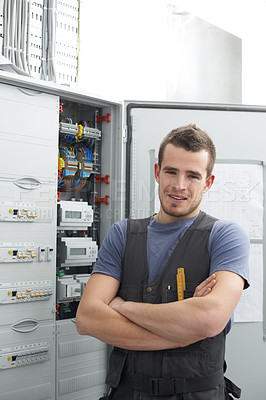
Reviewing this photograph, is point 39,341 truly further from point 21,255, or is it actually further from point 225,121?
point 225,121

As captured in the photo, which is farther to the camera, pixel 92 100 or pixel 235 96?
pixel 235 96

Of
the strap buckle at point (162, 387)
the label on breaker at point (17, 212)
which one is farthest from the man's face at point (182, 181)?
the label on breaker at point (17, 212)

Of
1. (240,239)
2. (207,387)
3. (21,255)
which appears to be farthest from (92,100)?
(207,387)

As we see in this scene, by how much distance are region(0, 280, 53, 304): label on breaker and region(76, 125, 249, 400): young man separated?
2.69 ft

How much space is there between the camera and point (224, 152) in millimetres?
2668

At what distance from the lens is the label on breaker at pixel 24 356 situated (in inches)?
87.7

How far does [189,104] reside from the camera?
8.80 feet

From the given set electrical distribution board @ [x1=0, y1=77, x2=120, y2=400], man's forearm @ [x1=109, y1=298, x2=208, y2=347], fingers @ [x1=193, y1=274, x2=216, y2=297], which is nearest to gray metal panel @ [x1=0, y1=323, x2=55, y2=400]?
electrical distribution board @ [x1=0, y1=77, x2=120, y2=400]

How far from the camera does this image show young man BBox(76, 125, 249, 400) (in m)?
1.39

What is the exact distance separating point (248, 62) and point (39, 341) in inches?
125

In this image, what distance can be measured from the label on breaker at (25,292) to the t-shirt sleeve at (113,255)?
82 cm

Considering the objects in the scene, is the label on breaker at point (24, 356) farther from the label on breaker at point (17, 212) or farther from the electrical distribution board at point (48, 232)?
the label on breaker at point (17, 212)

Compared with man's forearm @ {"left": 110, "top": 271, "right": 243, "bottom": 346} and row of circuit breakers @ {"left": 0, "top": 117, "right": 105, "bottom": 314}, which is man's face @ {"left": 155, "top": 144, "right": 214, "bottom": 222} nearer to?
man's forearm @ {"left": 110, "top": 271, "right": 243, "bottom": 346}

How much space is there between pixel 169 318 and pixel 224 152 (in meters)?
1.52
